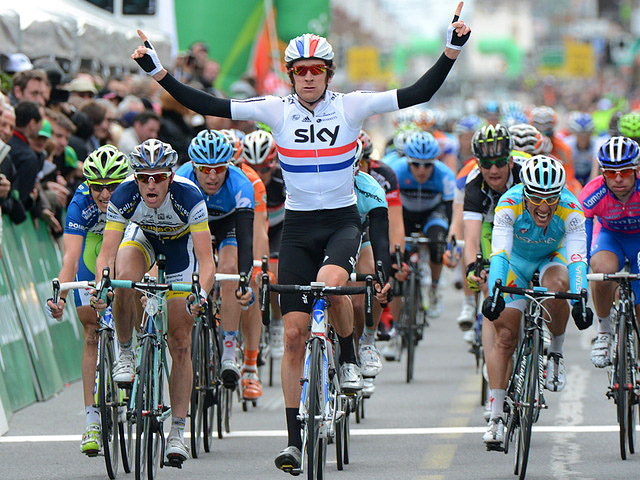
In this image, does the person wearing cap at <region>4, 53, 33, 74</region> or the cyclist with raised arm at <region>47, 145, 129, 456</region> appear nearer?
the cyclist with raised arm at <region>47, 145, 129, 456</region>

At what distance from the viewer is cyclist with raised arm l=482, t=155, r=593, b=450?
28.4 feet

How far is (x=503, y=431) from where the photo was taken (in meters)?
8.95

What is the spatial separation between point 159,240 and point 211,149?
1.30 meters

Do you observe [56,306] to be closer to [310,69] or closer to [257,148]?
[310,69]

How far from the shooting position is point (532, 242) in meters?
9.12

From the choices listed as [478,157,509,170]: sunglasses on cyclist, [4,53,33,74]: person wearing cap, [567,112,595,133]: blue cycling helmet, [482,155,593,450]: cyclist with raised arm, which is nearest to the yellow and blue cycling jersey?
[482,155,593,450]: cyclist with raised arm

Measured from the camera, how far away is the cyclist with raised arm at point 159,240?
331 inches

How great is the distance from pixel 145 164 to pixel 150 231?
0.58m

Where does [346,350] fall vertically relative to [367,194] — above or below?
below

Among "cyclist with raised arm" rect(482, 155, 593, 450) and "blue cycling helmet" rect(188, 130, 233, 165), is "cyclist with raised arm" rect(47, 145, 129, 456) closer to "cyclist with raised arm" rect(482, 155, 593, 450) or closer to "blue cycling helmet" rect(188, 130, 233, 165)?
"blue cycling helmet" rect(188, 130, 233, 165)

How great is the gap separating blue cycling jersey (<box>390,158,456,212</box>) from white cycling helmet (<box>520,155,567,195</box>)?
619 centimetres

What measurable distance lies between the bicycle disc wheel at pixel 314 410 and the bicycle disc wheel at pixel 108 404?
1.36 meters

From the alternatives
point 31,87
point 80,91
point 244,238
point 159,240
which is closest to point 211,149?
point 244,238

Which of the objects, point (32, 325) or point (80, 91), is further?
point (80, 91)
